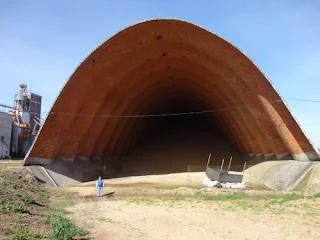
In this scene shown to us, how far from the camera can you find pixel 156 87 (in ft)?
108

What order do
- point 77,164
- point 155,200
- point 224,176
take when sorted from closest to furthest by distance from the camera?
point 155,200, point 224,176, point 77,164

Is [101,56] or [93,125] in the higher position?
[101,56]

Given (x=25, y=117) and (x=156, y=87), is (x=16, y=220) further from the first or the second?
(x=25, y=117)

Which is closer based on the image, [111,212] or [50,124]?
[111,212]

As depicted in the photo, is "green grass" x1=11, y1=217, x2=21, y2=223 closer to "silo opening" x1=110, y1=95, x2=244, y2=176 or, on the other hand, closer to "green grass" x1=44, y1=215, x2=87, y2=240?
"green grass" x1=44, y1=215, x2=87, y2=240

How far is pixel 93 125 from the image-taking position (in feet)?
89.8

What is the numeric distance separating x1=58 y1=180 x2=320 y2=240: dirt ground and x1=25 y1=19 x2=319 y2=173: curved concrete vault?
6.53 meters

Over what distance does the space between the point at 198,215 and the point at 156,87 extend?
73.1ft

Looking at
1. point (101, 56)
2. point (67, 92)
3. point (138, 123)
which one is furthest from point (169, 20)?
point (138, 123)

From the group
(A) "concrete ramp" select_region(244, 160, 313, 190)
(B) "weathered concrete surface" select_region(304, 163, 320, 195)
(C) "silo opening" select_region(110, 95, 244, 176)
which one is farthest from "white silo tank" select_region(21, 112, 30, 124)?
(B) "weathered concrete surface" select_region(304, 163, 320, 195)

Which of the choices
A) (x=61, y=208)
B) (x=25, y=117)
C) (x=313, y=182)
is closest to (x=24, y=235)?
(x=61, y=208)

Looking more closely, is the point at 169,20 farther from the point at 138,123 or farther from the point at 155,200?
the point at 138,123

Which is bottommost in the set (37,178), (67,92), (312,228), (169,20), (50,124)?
(37,178)

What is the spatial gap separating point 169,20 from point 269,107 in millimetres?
9183
